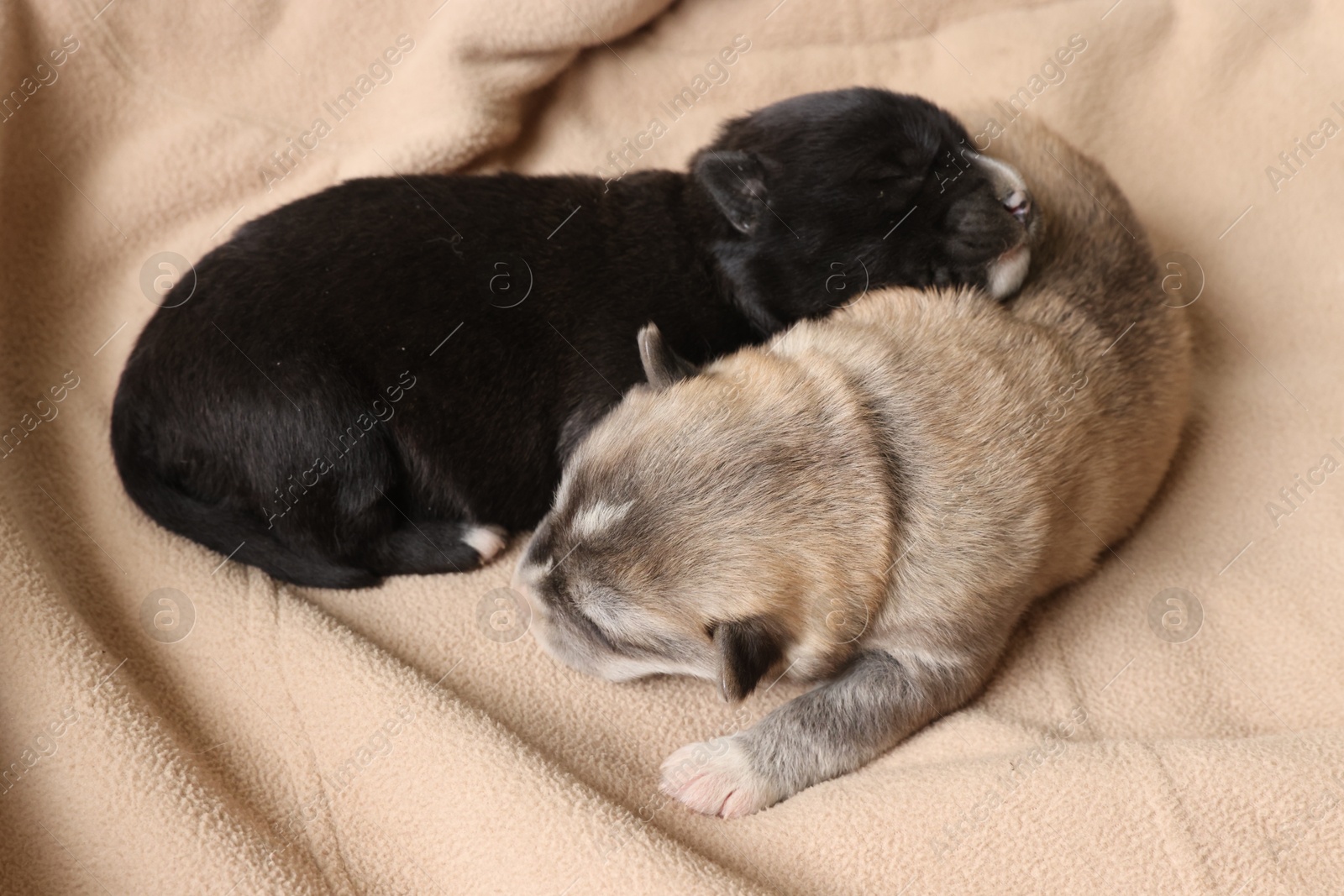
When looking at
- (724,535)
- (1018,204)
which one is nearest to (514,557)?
(724,535)

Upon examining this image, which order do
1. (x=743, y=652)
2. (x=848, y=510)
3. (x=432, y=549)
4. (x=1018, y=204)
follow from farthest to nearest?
(x=432, y=549)
(x=1018, y=204)
(x=848, y=510)
(x=743, y=652)

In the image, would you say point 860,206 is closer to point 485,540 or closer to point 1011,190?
point 1011,190

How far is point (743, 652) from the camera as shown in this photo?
251 centimetres

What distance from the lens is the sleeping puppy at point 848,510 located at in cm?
258

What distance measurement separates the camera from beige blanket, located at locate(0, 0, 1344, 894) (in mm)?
2686

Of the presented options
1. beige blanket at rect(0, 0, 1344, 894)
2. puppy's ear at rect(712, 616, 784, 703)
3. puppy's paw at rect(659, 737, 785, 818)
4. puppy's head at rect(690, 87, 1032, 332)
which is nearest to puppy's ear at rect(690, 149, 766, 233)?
puppy's head at rect(690, 87, 1032, 332)

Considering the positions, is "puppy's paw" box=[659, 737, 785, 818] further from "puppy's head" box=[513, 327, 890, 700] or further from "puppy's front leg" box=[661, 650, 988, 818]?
"puppy's head" box=[513, 327, 890, 700]

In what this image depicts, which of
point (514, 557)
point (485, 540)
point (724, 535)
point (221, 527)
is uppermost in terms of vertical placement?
point (221, 527)

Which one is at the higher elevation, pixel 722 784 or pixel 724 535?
pixel 724 535

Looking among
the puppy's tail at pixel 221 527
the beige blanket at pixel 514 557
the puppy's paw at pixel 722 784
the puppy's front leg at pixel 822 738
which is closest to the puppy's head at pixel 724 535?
the puppy's front leg at pixel 822 738

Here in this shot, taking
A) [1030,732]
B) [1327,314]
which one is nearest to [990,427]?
[1030,732]

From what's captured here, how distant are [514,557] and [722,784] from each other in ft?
3.55

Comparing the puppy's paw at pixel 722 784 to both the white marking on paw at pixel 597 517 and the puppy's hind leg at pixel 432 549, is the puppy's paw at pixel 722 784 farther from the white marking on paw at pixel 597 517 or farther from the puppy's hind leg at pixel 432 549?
the puppy's hind leg at pixel 432 549

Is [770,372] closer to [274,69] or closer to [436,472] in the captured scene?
[436,472]
